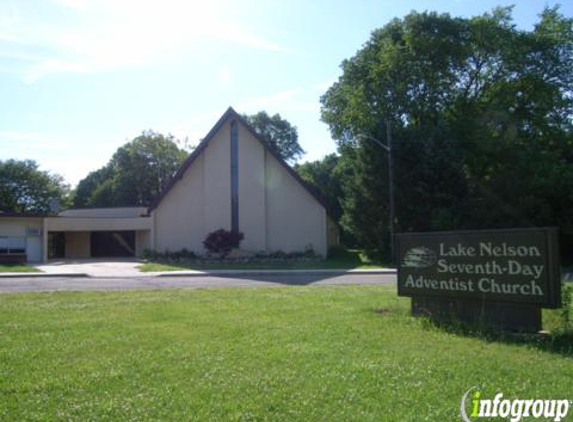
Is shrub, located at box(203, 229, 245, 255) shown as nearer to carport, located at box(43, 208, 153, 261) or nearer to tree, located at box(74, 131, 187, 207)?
carport, located at box(43, 208, 153, 261)

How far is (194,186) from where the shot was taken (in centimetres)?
3856

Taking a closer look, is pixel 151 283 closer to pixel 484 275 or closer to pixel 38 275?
pixel 38 275

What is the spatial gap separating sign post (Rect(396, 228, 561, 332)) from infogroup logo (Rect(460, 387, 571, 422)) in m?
3.76

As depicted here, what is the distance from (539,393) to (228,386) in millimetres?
3118

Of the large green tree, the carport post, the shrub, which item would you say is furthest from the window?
the large green tree

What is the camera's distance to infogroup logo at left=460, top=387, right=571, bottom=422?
4.68 metres

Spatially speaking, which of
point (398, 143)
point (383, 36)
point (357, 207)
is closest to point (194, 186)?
point (357, 207)

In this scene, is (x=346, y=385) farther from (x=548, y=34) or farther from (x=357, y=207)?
(x=548, y=34)

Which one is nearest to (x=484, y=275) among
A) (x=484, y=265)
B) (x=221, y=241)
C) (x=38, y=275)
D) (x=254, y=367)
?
(x=484, y=265)

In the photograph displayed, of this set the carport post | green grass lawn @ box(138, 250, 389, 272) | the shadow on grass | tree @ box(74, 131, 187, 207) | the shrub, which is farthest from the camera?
tree @ box(74, 131, 187, 207)

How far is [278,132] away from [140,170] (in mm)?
18531

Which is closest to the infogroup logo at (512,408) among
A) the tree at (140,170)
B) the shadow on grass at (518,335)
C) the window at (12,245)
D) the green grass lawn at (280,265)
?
the shadow on grass at (518,335)

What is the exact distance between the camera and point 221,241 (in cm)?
3559

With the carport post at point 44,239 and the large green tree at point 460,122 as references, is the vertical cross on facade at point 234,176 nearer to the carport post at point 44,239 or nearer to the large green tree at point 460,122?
the large green tree at point 460,122
